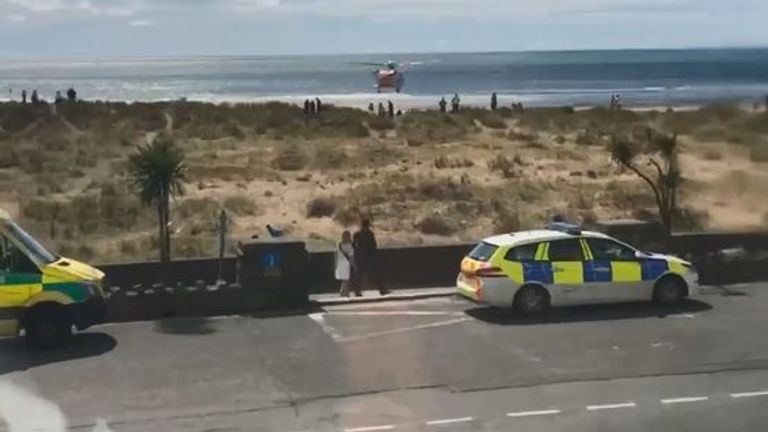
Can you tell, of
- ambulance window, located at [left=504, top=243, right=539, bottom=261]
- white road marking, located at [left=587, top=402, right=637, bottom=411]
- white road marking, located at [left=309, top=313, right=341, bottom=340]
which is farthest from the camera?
ambulance window, located at [left=504, top=243, right=539, bottom=261]

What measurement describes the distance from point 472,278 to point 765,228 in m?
5.88

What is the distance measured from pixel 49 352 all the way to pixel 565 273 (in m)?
8.35

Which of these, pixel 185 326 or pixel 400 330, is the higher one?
pixel 400 330

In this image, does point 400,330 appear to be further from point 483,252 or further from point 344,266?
point 344,266

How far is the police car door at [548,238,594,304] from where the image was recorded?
19.0 metres

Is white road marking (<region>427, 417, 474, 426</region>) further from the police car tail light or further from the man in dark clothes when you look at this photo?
the man in dark clothes

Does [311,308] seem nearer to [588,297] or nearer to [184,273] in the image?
[184,273]

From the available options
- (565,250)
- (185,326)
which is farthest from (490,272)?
(185,326)

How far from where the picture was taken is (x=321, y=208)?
1369 inches

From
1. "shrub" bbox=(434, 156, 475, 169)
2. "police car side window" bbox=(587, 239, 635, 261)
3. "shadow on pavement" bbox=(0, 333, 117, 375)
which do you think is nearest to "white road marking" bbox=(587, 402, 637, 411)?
"police car side window" bbox=(587, 239, 635, 261)

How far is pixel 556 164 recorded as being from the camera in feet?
153

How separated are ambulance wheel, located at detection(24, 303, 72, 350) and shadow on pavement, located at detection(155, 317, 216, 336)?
73.1 inches

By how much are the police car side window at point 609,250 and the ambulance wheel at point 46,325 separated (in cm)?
866

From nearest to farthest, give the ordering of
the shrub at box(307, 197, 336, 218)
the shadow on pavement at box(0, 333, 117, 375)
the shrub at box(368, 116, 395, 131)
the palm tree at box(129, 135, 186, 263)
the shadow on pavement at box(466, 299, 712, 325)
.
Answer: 1. the shadow on pavement at box(0, 333, 117, 375)
2. the shadow on pavement at box(466, 299, 712, 325)
3. the palm tree at box(129, 135, 186, 263)
4. the shrub at box(307, 197, 336, 218)
5. the shrub at box(368, 116, 395, 131)
